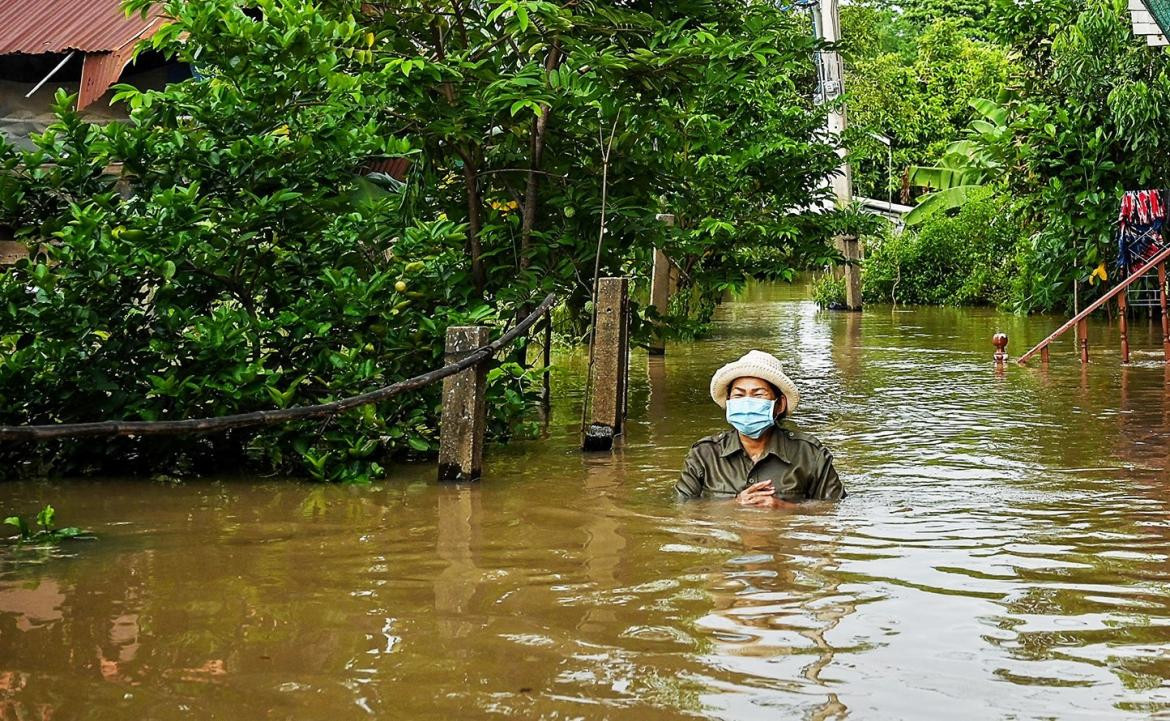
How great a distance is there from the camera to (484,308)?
363 inches

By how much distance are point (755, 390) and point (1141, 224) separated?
13.6 m

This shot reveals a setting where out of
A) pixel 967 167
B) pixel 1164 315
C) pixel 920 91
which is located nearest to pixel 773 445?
pixel 1164 315

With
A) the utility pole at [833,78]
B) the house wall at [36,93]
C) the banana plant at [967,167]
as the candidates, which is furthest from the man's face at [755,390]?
the utility pole at [833,78]

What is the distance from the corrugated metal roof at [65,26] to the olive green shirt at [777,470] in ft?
34.7

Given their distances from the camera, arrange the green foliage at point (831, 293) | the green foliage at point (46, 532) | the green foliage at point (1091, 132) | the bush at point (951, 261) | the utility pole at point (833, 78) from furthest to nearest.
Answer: the green foliage at point (831, 293)
the bush at point (951, 261)
the utility pole at point (833, 78)
the green foliage at point (1091, 132)
the green foliage at point (46, 532)

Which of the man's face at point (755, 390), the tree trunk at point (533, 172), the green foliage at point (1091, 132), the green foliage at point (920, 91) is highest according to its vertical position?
the green foliage at point (920, 91)

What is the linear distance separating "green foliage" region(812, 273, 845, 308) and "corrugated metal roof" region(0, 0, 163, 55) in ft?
48.7

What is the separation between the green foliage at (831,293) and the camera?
2730 cm

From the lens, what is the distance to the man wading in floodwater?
23.5ft

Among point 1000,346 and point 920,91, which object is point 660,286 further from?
point 920,91

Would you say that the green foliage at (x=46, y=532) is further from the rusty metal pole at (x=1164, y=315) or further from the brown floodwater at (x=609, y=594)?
the rusty metal pole at (x=1164, y=315)

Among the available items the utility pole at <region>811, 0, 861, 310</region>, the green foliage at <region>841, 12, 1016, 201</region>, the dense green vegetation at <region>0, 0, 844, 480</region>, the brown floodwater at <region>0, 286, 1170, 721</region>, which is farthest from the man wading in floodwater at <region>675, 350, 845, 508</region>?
the green foliage at <region>841, 12, 1016, 201</region>

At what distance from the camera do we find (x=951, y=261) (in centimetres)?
2838

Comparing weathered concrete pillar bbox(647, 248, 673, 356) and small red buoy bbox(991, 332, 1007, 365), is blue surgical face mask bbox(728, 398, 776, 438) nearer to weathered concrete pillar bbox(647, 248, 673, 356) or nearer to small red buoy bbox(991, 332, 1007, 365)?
small red buoy bbox(991, 332, 1007, 365)
